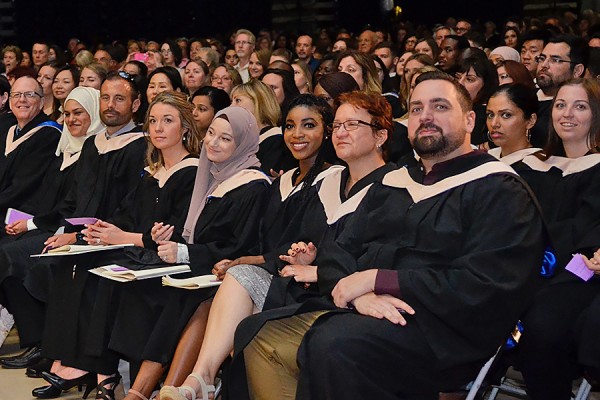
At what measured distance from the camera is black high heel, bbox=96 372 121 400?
5531 mm

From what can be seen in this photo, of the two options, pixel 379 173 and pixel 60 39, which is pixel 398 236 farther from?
pixel 60 39

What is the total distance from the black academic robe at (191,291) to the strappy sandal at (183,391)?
0.46m

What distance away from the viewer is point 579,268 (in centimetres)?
464

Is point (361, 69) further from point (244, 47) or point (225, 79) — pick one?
point (244, 47)

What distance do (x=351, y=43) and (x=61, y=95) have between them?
19.9 feet

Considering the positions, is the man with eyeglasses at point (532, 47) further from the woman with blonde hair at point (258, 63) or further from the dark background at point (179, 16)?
the dark background at point (179, 16)

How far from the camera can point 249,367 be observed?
14.7 feet

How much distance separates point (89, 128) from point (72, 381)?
2.02 meters

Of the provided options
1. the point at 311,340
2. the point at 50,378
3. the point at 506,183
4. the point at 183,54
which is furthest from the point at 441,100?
the point at 183,54

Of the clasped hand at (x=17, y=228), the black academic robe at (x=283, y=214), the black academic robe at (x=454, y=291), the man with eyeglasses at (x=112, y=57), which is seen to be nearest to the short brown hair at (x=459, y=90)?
the black academic robe at (x=454, y=291)

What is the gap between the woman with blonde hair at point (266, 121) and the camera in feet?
23.7

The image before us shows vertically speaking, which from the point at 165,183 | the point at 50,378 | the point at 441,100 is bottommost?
the point at 50,378

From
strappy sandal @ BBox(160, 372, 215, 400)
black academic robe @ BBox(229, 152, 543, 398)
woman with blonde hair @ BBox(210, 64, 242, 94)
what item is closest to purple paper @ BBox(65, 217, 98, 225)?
strappy sandal @ BBox(160, 372, 215, 400)

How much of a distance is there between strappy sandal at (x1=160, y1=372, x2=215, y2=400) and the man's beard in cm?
141
